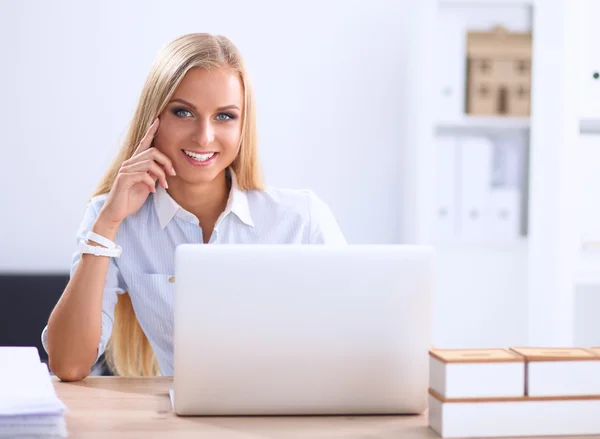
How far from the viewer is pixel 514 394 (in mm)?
1150

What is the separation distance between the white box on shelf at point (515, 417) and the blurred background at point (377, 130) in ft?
5.97

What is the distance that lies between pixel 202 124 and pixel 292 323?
0.76m

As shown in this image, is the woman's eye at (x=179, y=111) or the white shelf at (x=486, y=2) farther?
the white shelf at (x=486, y=2)

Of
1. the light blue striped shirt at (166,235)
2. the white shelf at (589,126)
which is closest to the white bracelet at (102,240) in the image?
the light blue striped shirt at (166,235)

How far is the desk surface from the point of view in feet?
3.76

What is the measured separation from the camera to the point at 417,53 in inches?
125

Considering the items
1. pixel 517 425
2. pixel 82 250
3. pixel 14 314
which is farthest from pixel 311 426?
pixel 14 314

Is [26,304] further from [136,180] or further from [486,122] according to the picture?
[486,122]

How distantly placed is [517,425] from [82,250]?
0.92 m

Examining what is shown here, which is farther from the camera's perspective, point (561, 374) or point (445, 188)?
point (445, 188)

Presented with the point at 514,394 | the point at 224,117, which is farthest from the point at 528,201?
the point at 514,394

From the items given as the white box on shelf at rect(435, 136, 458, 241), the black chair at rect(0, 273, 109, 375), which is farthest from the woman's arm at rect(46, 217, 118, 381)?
the white box on shelf at rect(435, 136, 458, 241)

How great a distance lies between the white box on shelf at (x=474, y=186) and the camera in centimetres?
316

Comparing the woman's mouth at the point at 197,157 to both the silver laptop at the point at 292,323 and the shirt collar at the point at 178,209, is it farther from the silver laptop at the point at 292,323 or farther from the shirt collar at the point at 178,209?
the silver laptop at the point at 292,323
